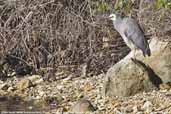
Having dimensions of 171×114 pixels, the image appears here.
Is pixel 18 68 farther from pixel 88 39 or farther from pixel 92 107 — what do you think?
pixel 92 107

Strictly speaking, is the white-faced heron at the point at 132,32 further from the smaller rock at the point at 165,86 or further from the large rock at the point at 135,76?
the smaller rock at the point at 165,86

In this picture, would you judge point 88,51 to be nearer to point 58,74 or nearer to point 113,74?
point 58,74

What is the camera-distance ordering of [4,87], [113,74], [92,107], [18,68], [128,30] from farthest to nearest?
[18,68] < [4,87] < [128,30] < [113,74] < [92,107]

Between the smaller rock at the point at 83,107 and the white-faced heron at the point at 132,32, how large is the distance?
154cm

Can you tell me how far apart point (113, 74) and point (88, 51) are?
2162mm

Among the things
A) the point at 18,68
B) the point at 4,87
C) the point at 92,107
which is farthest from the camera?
the point at 18,68

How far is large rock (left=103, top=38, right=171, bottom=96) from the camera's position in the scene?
852 cm

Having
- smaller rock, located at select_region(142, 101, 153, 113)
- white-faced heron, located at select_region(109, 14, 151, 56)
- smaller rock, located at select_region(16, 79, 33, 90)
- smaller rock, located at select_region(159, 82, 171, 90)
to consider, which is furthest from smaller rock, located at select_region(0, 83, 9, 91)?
smaller rock, located at select_region(142, 101, 153, 113)

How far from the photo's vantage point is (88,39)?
10.6 m

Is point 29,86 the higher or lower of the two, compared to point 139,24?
lower

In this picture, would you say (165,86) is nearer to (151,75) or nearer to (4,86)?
(151,75)

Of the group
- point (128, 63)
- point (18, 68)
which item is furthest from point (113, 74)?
point (18, 68)

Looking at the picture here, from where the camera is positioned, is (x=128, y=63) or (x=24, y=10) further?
(x=24, y=10)

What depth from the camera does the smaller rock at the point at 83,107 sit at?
7762 mm
